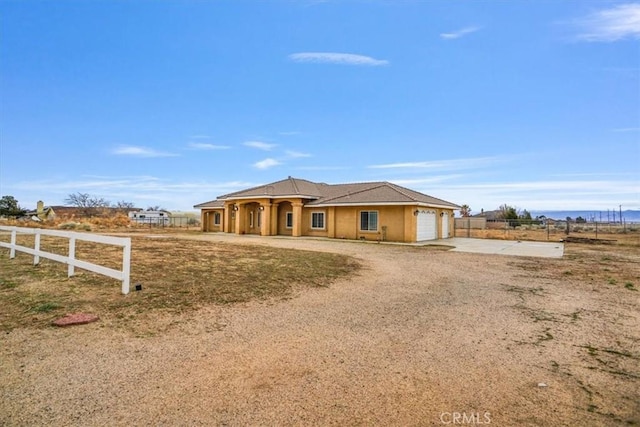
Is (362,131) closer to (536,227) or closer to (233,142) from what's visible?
(233,142)

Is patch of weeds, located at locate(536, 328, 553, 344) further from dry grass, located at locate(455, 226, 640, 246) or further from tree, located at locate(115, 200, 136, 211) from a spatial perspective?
tree, located at locate(115, 200, 136, 211)

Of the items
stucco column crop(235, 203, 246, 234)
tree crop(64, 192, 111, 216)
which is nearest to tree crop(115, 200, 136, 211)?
tree crop(64, 192, 111, 216)

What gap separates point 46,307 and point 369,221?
20434 millimetres

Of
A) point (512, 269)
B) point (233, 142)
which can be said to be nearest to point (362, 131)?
point (233, 142)

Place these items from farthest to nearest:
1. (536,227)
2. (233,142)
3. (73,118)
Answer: (536,227)
(233,142)
(73,118)

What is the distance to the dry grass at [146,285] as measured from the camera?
18.6ft

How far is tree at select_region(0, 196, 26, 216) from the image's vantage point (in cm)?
4438

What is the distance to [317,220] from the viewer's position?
27578 millimetres

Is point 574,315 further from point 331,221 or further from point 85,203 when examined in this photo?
point 85,203

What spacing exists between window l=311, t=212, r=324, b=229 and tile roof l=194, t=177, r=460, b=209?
952 mm

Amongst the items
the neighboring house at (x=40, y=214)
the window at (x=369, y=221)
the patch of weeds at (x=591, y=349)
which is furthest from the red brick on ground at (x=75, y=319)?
the neighboring house at (x=40, y=214)

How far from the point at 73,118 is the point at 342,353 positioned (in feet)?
88.8

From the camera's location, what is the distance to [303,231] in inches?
1108

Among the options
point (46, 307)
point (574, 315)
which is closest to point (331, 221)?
point (574, 315)
